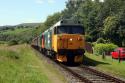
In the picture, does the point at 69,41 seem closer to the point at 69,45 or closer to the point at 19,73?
the point at 69,45

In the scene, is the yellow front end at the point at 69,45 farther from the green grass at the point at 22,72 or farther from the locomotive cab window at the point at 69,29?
the green grass at the point at 22,72

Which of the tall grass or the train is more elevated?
the train

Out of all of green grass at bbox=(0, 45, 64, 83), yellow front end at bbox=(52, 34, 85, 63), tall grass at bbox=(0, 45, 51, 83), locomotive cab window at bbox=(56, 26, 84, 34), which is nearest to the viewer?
tall grass at bbox=(0, 45, 51, 83)

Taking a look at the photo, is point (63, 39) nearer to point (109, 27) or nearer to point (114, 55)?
point (114, 55)

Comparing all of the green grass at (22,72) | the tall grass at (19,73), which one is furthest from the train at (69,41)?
the tall grass at (19,73)

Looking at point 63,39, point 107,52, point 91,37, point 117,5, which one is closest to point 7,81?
point 63,39

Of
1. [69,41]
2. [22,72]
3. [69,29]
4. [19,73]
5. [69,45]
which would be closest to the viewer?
[19,73]

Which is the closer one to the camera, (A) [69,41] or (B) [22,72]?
(B) [22,72]

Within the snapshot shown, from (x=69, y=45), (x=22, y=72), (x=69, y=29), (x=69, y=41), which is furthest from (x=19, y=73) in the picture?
(x=69, y=29)

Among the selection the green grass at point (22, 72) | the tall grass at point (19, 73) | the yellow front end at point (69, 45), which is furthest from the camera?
the yellow front end at point (69, 45)

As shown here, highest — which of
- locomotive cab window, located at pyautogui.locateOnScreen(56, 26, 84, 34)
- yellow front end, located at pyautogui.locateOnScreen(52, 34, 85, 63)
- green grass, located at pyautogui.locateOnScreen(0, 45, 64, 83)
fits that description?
locomotive cab window, located at pyautogui.locateOnScreen(56, 26, 84, 34)

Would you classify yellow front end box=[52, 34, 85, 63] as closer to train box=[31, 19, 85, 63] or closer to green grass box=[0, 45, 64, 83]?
train box=[31, 19, 85, 63]

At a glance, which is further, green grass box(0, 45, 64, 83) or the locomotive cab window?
the locomotive cab window

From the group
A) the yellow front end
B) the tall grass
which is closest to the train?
the yellow front end
